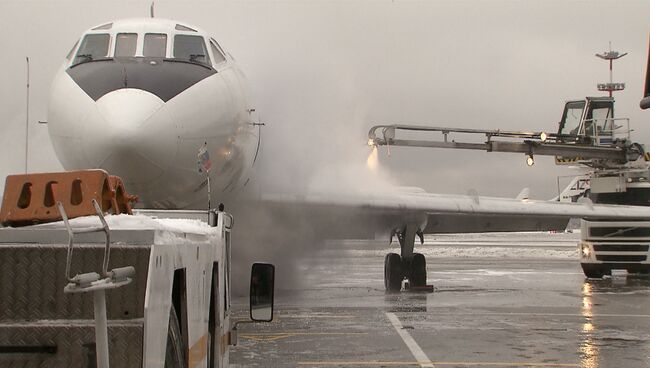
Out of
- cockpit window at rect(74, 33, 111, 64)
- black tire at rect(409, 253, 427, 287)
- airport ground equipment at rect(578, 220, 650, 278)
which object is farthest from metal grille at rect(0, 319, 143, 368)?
airport ground equipment at rect(578, 220, 650, 278)

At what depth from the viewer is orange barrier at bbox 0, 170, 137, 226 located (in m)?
3.60

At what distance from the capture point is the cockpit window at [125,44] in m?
10.5

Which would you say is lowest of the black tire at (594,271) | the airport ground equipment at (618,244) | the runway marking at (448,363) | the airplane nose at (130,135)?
the runway marking at (448,363)

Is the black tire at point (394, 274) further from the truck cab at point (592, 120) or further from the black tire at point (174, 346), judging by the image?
the black tire at point (174, 346)

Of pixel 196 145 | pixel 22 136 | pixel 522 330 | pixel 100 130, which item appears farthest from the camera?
pixel 522 330

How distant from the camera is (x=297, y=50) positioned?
17094 mm

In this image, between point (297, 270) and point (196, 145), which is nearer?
point (196, 145)

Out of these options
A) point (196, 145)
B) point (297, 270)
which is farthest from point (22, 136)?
point (297, 270)

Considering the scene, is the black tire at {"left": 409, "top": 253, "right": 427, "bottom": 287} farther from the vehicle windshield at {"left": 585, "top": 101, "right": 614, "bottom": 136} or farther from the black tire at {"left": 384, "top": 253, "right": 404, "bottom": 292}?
the vehicle windshield at {"left": 585, "top": 101, "right": 614, "bottom": 136}

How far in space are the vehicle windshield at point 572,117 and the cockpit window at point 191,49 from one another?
648 inches

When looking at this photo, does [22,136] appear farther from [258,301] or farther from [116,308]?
[116,308]

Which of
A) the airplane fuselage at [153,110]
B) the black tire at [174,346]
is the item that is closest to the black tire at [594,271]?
the airplane fuselage at [153,110]

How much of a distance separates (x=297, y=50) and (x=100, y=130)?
27.5 feet

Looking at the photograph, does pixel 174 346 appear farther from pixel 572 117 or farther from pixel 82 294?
A: pixel 572 117
